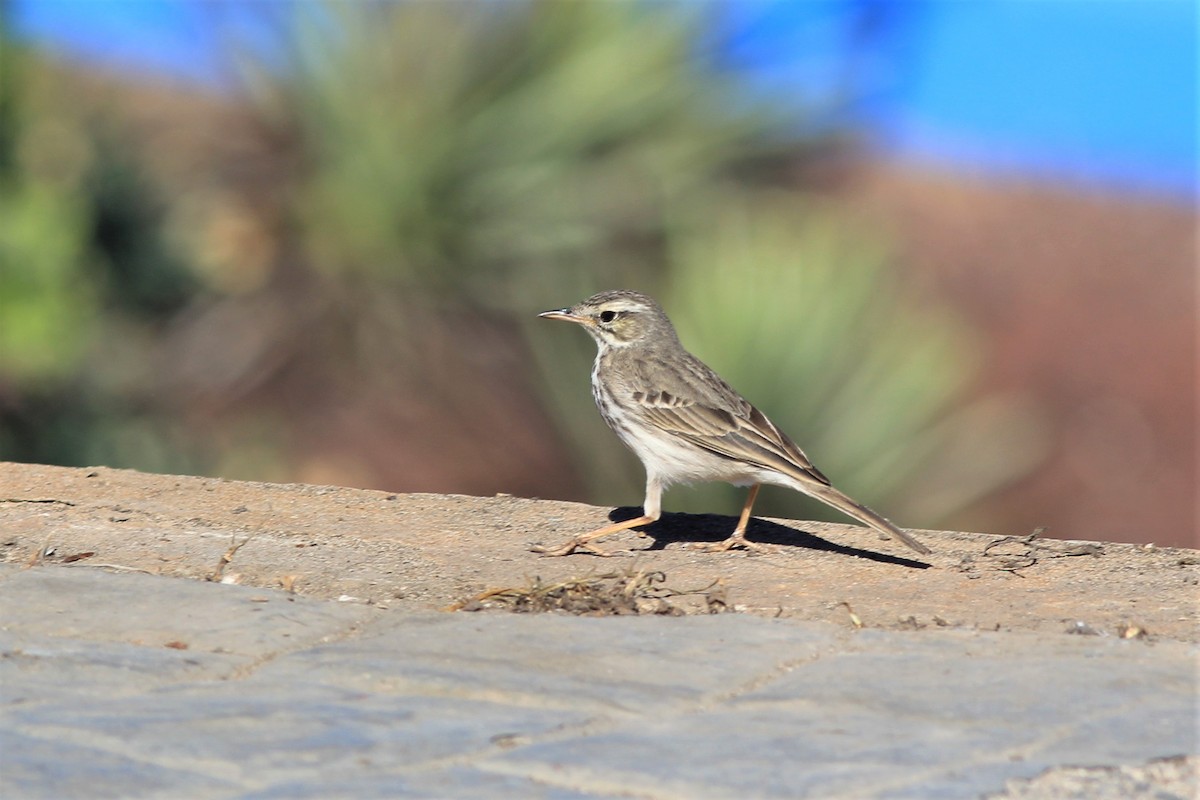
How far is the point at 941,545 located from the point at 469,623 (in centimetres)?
241

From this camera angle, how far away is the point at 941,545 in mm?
5859

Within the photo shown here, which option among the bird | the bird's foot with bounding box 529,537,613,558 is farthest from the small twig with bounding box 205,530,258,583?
the bird

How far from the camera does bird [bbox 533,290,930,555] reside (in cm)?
604

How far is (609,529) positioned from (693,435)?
751mm

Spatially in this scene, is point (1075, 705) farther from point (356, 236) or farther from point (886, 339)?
point (356, 236)

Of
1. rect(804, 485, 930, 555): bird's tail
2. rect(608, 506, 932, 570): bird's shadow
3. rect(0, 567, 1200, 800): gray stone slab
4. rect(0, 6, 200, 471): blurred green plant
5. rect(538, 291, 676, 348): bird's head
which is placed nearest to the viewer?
rect(0, 567, 1200, 800): gray stone slab

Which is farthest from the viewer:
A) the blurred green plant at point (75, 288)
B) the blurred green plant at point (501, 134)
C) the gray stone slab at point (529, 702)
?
the blurred green plant at point (501, 134)

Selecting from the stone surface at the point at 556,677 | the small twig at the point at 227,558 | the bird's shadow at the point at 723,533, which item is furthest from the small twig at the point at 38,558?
the bird's shadow at the point at 723,533

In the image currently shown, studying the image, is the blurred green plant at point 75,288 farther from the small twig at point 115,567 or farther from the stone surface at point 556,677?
the small twig at point 115,567

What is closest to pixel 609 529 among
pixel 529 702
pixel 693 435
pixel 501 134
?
pixel 693 435

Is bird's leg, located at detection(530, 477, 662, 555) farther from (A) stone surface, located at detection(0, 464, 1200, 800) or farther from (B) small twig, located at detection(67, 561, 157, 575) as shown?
(B) small twig, located at detection(67, 561, 157, 575)

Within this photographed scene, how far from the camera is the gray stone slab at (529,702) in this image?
2887 millimetres

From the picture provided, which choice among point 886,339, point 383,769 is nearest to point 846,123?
point 886,339

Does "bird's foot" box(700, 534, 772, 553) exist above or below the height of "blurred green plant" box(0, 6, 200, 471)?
below
